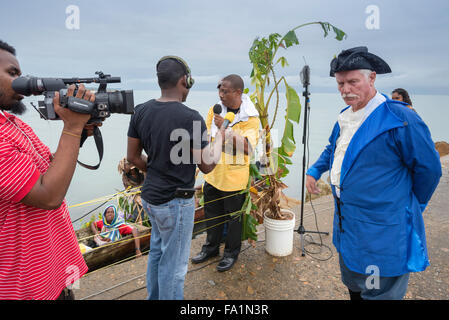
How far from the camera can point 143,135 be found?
184cm

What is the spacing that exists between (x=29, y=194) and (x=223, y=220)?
2328mm

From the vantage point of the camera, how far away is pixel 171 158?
1819 mm

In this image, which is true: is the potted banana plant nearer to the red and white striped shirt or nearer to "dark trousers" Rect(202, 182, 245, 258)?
"dark trousers" Rect(202, 182, 245, 258)

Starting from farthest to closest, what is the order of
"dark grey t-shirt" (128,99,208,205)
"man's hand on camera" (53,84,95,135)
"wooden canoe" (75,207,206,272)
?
"wooden canoe" (75,207,206,272) → "dark grey t-shirt" (128,99,208,205) → "man's hand on camera" (53,84,95,135)

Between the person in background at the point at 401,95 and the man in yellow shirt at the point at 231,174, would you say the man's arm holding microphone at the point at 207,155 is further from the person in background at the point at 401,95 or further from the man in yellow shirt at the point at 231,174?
the person in background at the point at 401,95

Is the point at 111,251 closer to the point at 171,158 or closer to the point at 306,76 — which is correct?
the point at 171,158

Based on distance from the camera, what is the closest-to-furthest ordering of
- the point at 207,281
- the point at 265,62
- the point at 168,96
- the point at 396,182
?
the point at 396,182
the point at 168,96
the point at 207,281
the point at 265,62

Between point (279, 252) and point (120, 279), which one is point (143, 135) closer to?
point (120, 279)

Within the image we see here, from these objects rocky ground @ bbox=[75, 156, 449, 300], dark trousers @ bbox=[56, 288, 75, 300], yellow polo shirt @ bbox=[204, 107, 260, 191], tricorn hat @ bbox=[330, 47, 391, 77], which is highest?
tricorn hat @ bbox=[330, 47, 391, 77]

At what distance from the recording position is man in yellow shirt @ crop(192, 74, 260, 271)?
106 inches

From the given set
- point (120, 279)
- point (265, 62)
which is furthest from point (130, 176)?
point (265, 62)

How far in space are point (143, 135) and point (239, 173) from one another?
1.28 meters

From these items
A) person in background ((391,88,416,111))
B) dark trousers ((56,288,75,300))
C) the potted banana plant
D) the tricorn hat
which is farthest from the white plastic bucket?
person in background ((391,88,416,111))

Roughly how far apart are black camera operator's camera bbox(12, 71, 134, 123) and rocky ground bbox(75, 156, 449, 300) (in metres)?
2.07
